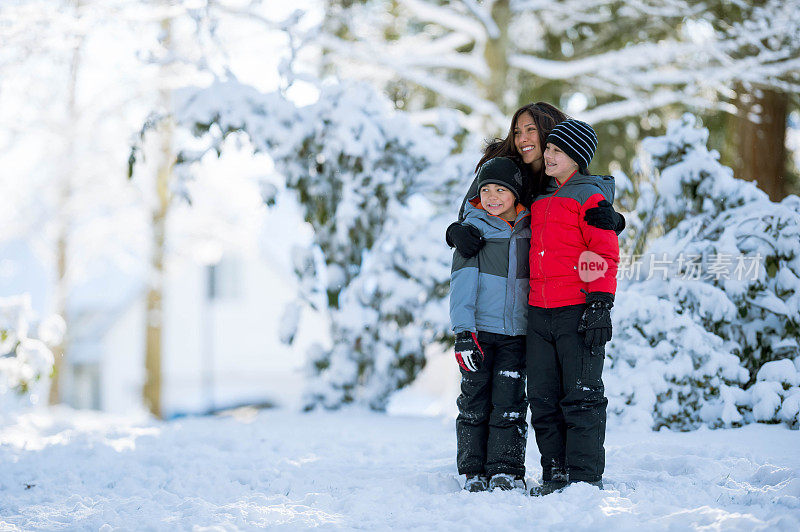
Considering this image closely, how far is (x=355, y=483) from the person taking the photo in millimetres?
3273

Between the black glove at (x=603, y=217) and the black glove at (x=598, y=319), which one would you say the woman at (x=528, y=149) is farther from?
the black glove at (x=598, y=319)

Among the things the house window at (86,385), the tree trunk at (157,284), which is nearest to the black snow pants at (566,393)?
the tree trunk at (157,284)

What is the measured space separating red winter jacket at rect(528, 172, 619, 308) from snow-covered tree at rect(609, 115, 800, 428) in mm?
1585

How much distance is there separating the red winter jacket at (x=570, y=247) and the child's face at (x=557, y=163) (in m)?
0.04

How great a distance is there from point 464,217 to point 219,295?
1910 cm

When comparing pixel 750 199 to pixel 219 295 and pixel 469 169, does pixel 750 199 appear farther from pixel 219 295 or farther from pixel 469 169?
pixel 219 295

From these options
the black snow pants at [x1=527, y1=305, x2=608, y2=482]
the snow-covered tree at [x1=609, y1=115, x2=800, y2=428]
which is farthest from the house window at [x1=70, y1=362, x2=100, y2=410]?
the black snow pants at [x1=527, y1=305, x2=608, y2=482]

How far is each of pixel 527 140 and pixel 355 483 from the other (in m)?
1.80

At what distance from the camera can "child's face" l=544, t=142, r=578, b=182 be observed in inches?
121

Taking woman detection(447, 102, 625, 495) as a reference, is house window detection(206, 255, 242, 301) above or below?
below

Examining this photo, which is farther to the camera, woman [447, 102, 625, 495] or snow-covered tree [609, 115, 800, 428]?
snow-covered tree [609, 115, 800, 428]

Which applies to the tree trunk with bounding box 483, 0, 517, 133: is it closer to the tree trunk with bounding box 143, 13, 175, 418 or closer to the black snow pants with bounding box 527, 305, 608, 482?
the tree trunk with bounding box 143, 13, 175, 418

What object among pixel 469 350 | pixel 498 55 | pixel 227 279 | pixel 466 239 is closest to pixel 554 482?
pixel 469 350

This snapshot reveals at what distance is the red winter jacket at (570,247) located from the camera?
289 centimetres
